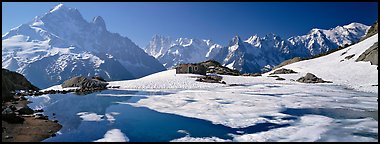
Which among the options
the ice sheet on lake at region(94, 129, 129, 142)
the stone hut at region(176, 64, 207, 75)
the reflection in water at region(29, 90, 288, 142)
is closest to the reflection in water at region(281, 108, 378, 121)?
the reflection in water at region(29, 90, 288, 142)

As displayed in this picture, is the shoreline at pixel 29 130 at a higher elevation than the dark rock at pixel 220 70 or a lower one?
lower

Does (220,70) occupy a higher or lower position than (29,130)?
higher

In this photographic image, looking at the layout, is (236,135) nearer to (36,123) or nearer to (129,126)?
(129,126)

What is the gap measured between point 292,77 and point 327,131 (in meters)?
61.1

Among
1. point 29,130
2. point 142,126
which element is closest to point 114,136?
point 142,126

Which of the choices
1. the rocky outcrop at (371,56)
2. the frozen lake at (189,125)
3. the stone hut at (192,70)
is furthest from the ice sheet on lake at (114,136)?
the rocky outcrop at (371,56)

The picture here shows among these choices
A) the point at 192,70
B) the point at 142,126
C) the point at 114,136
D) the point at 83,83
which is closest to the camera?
the point at 114,136

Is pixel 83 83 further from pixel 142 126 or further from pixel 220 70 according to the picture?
pixel 220 70

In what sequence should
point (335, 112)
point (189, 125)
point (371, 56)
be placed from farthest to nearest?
point (371, 56)
point (335, 112)
point (189, 125)

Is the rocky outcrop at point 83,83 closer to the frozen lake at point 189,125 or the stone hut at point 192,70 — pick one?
the frozen lake at point 189,125

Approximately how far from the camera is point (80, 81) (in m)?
54.7

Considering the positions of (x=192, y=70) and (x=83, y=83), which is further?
(x=192, y=70)

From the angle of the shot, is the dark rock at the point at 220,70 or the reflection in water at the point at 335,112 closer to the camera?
the reflection in water at the point at 335,112

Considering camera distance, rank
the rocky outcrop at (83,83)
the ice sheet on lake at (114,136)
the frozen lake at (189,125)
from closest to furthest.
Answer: the ice sheet on lake at (114,136) → the frozen lake at (189,125) → the rocky outcrop at (83,83)
